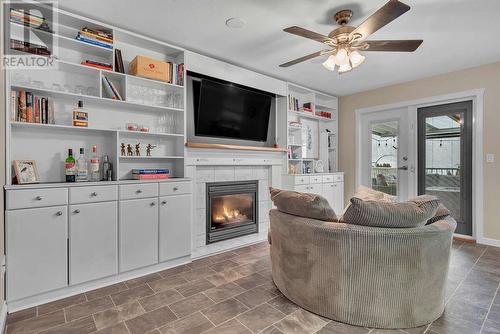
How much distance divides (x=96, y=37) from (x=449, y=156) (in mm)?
4924

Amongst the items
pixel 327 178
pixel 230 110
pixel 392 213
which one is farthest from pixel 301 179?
pixel 392 213

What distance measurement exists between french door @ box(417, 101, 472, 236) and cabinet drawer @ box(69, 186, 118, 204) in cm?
449

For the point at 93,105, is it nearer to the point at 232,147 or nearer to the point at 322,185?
the point at 232,147

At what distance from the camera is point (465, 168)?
390 cm

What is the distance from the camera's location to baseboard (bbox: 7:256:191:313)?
2050 mm

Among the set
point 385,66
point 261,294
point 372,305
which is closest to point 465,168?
point 385,66

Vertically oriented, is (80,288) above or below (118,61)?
Answer: below

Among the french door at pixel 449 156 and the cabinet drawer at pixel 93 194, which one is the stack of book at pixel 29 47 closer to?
the cabinet drawer at pixel 93 194

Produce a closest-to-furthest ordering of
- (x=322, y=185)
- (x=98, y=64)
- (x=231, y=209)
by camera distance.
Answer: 1. (x=98, y=64)
2. (x=231, y=209)
3. (x=322, y=185)

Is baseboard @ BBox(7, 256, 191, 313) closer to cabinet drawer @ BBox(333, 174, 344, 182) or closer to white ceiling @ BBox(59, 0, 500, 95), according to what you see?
white ceiling @ BBox(59, 0, 500, 95)

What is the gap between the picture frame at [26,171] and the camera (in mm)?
2186

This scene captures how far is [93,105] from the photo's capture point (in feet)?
8.85

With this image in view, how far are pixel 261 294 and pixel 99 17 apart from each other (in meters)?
2.95

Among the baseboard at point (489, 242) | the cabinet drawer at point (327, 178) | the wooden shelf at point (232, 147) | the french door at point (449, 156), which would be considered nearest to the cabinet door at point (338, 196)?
the cabinet drawer at point (327, 178)
